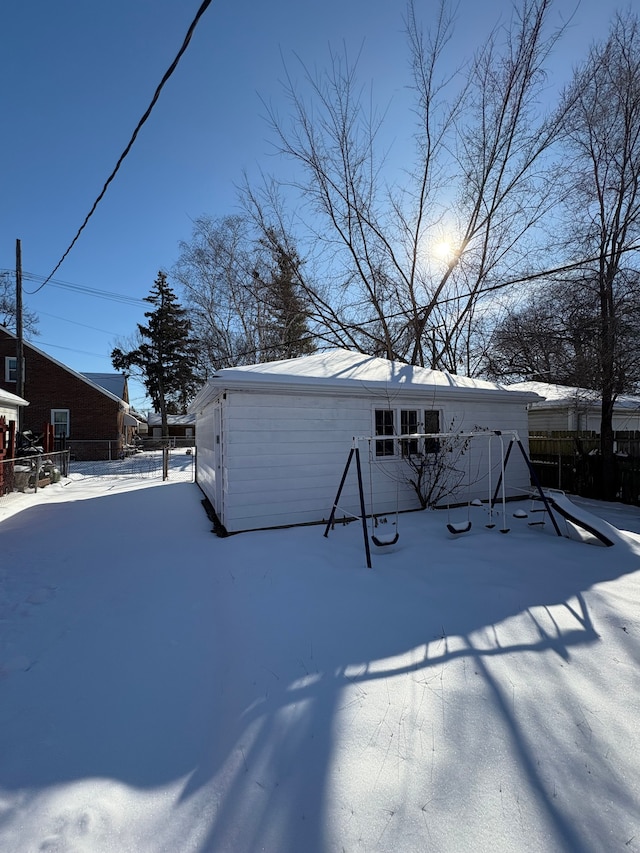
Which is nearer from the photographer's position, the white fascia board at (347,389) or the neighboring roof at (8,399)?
the white fascia board at (347,389)

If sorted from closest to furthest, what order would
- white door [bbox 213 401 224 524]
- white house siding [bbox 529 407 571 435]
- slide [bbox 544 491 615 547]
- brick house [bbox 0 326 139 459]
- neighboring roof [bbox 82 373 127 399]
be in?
slide [bbox 544 491 615 547] → white door [bbox 213 401 224 524] → white house siding [bbox 529 407 571 435] → brick house [bbox 0 326 139 459] → neighboring roof [bbox 82 373 127 399]

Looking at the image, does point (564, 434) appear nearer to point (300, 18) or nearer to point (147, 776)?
point (300, 18)

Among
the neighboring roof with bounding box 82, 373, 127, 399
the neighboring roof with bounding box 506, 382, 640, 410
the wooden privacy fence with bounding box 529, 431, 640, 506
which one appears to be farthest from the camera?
the neighboring roof with bounding box 82, 373, 127, 399

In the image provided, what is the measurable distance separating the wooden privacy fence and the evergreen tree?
93.0 ft

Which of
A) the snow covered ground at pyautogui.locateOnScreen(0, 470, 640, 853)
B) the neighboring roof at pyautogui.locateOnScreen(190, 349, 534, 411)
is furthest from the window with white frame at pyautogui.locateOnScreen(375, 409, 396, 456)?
the snow covered ground at pyautogui.locateOnScreen(0, 470, 640, 853)

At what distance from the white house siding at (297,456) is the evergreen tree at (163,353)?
29.2 m

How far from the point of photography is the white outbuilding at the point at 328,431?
6.63m

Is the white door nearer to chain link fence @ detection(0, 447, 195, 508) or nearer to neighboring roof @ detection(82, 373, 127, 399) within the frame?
chain link fence @ detection(0, 447, 195, 508)

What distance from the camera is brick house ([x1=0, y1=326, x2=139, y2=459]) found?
22000 millimetres

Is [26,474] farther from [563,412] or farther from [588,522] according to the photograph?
[563,412]

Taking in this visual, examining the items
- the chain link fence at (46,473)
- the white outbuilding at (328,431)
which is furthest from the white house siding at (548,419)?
the chain link fence at (46,473)

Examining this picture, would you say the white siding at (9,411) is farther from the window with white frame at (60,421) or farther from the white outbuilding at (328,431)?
the window with white frame at (60,421)

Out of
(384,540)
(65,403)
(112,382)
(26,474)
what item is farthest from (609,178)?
(112,382)

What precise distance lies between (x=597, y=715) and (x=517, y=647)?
75cm
